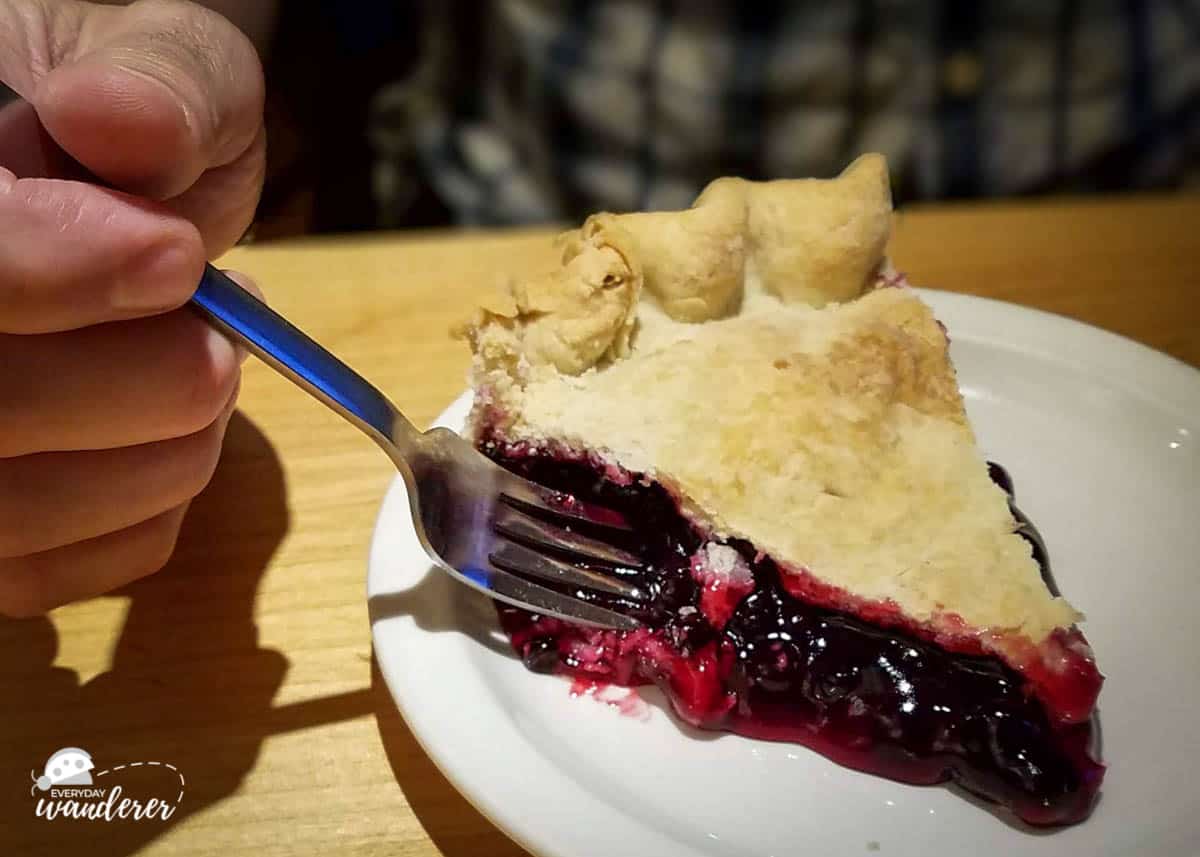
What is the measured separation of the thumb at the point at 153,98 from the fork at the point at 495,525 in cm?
11

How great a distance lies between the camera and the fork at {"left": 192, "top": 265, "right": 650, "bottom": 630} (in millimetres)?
988

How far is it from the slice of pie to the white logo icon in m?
Answer: 0.42

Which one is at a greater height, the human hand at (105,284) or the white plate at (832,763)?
the human hand at (105,284)

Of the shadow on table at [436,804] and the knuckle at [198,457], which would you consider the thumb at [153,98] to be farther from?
the shadow on table at [436,804]

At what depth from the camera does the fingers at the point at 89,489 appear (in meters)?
0.99

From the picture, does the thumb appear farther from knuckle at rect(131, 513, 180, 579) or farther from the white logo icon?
the white logo icon

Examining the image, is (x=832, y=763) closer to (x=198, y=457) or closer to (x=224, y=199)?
(x=198, y=457)

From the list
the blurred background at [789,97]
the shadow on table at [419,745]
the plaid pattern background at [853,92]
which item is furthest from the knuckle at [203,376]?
the plaid pattern background at [853,92]

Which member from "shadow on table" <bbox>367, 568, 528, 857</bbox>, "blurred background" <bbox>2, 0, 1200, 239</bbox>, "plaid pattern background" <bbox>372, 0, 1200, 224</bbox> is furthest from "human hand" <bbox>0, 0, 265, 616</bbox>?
"plaid pattern background" <bbox>372, 0, 1200, 224</bbox>

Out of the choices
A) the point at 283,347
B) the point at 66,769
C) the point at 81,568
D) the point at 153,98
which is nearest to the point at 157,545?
the point at 81,568

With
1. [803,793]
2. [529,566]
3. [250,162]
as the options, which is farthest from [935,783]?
[250,162]

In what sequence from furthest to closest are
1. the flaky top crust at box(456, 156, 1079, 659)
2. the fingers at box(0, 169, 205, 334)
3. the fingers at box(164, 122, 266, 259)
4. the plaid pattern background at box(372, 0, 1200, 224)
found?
1. the plaid pattern background at box(372, 0, 1200, 224)
2. the fingers at box(164, 122, 266, 259)
3. the flaky top crust at box(456, 156, 1079, 659)
4. the fingers at box(0, 169, 205, 334)

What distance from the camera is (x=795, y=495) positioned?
3.48 feet

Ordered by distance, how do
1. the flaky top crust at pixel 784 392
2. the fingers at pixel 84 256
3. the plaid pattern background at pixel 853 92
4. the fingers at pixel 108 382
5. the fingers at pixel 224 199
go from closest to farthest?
the fingers at pixel 84 256, the fingers at pixel 108 382, the flaky top crust at pixel 784 392, the fingers at pixel 224 199, the plaid pattern background at pixel 853 92
